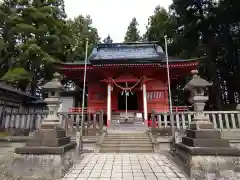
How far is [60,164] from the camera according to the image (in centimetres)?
468

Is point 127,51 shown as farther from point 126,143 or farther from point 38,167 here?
point 38,167

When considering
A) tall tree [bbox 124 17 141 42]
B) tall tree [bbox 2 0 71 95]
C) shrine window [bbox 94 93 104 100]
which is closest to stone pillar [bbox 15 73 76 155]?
tall tree [bbox 2 0 71 95]

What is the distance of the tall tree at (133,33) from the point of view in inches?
1382

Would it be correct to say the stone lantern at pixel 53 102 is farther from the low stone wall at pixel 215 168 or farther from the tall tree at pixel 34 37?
the tall tree at pixel 34 37

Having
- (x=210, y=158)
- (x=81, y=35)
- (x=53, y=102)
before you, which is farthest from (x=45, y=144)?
(x=81, y=35)

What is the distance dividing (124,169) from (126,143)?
3241 millimetres

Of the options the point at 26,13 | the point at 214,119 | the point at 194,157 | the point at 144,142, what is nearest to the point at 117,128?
the point at 144,142

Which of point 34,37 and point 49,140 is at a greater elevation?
point 34,37

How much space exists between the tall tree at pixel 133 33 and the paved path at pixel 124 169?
3052 cm

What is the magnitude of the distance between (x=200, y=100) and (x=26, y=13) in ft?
46.4

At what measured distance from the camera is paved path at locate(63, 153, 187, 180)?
461 centimetres

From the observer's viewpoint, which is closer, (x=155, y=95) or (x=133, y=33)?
(x=155, y=95)

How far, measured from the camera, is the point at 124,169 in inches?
207

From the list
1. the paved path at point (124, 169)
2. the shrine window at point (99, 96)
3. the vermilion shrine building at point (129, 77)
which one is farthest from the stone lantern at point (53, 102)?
the shrine window at point (99, 96)
